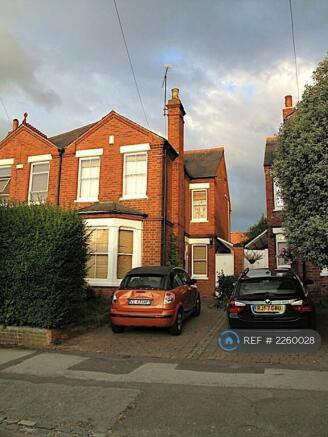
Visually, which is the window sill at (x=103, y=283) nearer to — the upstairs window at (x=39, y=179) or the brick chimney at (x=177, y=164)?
the brick chimney at (x=177, y=164)

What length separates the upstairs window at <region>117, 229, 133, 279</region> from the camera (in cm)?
1614

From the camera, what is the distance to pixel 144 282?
10.4 m

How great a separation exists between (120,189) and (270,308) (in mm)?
10265

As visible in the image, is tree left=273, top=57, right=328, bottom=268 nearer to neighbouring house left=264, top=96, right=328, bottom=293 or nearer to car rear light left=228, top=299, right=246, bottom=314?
car rear light left=228, top=299, right=246, bottom=314

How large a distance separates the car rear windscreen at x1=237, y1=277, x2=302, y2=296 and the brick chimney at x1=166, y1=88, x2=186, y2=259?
928cm

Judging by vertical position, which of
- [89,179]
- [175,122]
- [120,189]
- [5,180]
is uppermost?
[175,122]

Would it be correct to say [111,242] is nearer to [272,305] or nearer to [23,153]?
[23,153]

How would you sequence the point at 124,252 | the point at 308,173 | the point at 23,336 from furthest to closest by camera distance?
the point at 124,252
the point at 23,336
the point at 308,173

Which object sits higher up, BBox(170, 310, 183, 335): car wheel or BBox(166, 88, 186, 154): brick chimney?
BBox(166, 88, 186, 154): brick chimney

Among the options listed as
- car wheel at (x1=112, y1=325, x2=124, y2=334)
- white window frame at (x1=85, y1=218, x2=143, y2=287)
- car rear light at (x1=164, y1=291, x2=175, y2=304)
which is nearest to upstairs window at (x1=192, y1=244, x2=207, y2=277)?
white window frame at (x1=85, y1=218, x2=143, y2=287)

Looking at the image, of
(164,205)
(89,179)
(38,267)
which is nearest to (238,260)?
(164,205)

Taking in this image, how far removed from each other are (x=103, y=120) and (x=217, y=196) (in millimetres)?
8104

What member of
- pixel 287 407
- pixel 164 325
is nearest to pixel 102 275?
pixel 164 325

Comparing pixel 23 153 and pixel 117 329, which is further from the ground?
pixel 23 153
